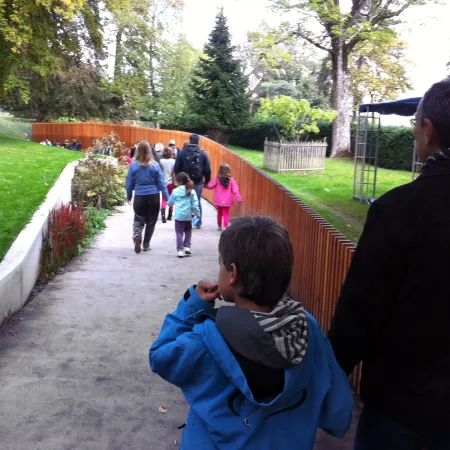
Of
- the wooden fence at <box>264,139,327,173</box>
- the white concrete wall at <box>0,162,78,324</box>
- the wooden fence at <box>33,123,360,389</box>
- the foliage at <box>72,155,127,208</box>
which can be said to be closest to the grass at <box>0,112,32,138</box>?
the wooden fence at <box>264,139,327,173</box>

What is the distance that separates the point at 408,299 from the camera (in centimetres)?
165

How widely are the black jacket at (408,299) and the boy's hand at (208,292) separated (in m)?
0.42

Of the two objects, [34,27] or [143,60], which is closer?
[34,27]

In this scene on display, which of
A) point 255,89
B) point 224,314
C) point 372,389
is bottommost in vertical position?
point 372,389

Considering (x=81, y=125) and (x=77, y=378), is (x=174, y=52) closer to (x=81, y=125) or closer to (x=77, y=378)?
(x=81, y=125)

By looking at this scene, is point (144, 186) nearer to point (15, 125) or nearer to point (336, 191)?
point (336, 191)

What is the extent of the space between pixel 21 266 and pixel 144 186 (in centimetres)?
358

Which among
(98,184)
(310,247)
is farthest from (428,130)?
(98,184)

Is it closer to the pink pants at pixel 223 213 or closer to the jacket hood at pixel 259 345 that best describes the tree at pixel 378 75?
the pink pants at pixel 223 213

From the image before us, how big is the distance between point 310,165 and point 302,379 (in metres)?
22.9

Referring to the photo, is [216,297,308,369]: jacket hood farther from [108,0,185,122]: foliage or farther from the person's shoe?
[108,0,185,122]: foliage

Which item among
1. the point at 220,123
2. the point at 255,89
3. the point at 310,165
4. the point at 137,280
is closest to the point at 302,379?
the point at 137,280

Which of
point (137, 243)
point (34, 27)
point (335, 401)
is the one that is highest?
point (34, 27)

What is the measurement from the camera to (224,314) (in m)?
1.62
